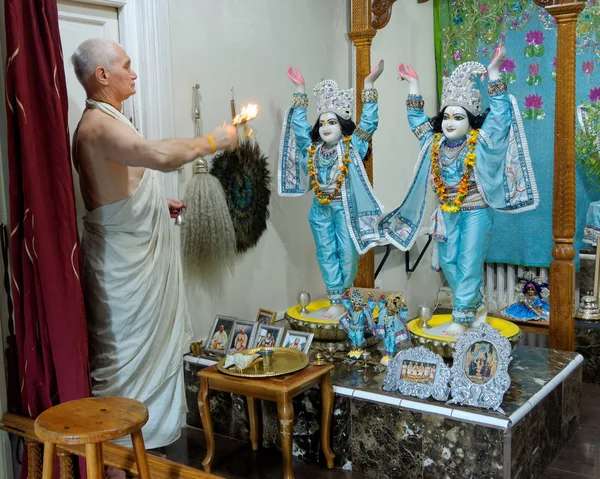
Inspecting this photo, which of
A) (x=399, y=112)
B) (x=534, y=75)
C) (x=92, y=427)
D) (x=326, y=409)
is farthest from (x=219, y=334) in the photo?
(x=534, y=75)

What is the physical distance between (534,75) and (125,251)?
3801mm

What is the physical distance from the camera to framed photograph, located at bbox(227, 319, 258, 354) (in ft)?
11.5

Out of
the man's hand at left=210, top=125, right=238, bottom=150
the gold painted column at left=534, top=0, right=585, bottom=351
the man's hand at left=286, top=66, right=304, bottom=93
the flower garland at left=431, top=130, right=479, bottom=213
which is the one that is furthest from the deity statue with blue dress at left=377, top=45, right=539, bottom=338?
the man's hand at left=210, top=125, right=238, bottom=150

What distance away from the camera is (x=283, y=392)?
286 centimetres

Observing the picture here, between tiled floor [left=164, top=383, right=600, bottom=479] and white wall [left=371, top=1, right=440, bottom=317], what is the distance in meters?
2.36

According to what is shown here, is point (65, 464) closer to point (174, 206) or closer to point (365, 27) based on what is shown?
point (174, 206)

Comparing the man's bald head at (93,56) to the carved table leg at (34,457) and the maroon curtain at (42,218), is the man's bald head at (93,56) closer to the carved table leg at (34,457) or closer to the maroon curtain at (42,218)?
the maroon curtain at (42,218)

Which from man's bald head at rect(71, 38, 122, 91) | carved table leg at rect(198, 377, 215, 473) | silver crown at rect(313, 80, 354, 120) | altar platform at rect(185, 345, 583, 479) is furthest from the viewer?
silver crown at rect(313, 80, 354, 120)

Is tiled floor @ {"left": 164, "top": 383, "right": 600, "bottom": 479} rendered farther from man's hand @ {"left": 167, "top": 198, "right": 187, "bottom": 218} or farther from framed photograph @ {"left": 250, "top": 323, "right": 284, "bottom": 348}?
man's hand @ {"left": 167, "top": 198, "right": 187, "bottom": 218}

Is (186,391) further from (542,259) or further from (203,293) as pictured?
(542,259)

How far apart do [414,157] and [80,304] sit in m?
3.93

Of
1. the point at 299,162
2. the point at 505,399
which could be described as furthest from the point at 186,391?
the point at 505,399

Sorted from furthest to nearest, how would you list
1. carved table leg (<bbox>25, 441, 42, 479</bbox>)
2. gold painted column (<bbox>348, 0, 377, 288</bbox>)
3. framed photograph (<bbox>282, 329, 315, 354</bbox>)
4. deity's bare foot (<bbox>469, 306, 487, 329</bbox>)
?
gold painted column (<bbox>348, 0, 377, 288</bbox>), deity's bare foot (<bbox>469, 306, 487, 329</bbox>), framed photograph (<bbox>282, 329, 315, 354</bbox>), carved table leg (<bbox>25, 441, 42, 479</bbox>)

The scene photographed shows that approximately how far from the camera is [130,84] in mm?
3090
